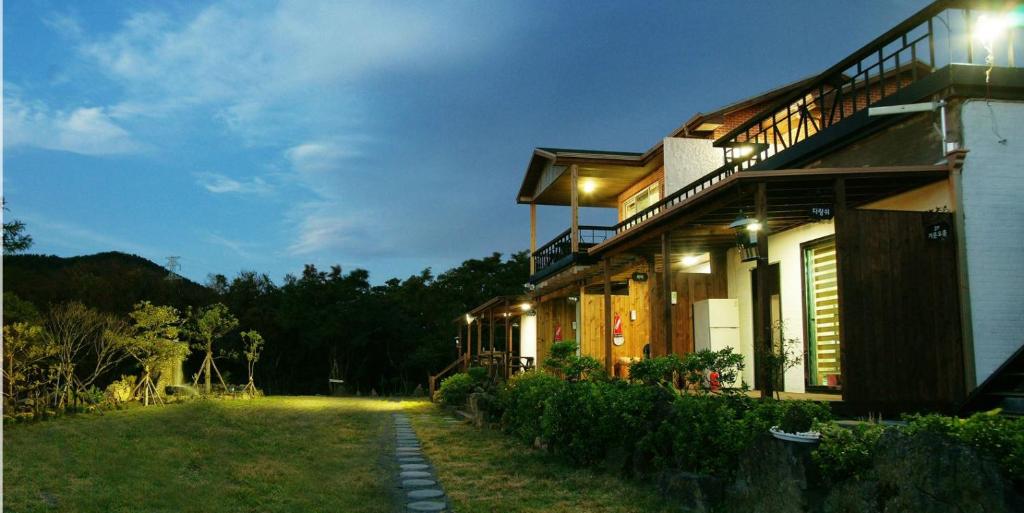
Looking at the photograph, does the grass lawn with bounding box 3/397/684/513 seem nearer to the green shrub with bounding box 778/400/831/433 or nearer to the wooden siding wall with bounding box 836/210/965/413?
the green shrub with bounding box 778/400/831/433

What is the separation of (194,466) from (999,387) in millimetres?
8499

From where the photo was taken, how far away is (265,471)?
25.7ft

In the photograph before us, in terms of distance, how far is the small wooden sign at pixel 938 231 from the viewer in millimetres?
7398

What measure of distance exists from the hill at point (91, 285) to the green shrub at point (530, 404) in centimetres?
1760

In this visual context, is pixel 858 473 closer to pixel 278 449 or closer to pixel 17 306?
pixel 278 449

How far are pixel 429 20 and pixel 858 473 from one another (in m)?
21.4

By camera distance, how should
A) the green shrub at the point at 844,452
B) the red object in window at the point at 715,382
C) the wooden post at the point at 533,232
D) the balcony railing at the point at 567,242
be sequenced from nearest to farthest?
the green shrub at the point at 844,452 → the red object in window at the point at 715,382 → the balcony railing at the point at 567,242 → the wooden post at the point at 533,232

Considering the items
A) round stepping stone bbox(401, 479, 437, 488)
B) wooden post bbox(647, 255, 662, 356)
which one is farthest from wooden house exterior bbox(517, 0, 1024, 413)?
round stepping stone bbox(401, 479, 437, 488)

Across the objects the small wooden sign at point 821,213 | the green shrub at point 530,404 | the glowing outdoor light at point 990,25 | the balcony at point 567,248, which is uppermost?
the glowing outdoor light at point 990,25

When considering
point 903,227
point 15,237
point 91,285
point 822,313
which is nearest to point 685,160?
point 822,313

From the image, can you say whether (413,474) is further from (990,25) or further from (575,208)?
(575,208)

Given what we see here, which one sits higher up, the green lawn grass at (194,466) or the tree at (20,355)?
the tree at (20,355)

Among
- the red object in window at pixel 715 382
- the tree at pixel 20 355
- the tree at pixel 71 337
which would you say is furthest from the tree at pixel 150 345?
the red object in window at pixel 715 382

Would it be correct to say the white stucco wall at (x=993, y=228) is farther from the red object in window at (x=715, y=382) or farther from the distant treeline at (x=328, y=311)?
the distant treeline at (x=328, y=311)
